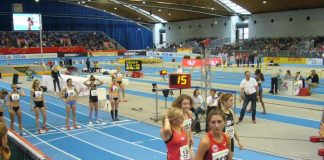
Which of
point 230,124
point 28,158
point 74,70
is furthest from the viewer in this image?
point 74,70

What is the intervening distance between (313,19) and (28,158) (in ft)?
166

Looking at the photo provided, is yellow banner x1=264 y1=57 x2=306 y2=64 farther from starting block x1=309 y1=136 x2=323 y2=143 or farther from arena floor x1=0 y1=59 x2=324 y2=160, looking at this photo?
starting block x1=309 y1=136 x2=323 y2=143

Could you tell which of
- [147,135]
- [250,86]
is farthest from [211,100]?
[147,135]

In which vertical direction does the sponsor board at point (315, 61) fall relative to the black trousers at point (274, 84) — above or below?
above

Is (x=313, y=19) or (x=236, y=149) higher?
(x=313, y=19)

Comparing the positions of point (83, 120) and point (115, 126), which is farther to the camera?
point (83, 120)

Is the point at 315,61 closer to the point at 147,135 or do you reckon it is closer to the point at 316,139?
the point at 316,139

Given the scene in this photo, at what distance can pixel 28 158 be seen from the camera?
3.99 meters

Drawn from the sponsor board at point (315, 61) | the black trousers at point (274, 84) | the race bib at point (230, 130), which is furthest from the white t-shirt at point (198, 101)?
the sponsor board at point (315, 61)

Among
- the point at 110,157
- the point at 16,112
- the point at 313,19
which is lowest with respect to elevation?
the point at 110,157

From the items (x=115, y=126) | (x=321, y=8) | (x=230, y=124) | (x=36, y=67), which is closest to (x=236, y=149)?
(x=230, y=124)

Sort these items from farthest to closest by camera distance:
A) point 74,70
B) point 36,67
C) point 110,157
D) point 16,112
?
point 36,67, point 74,70, point 16,112, point 110,157

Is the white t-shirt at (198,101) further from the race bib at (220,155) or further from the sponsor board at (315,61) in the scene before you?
the sponsor board at (315,61)

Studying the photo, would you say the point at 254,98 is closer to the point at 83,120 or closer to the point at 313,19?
the point at 83,120
